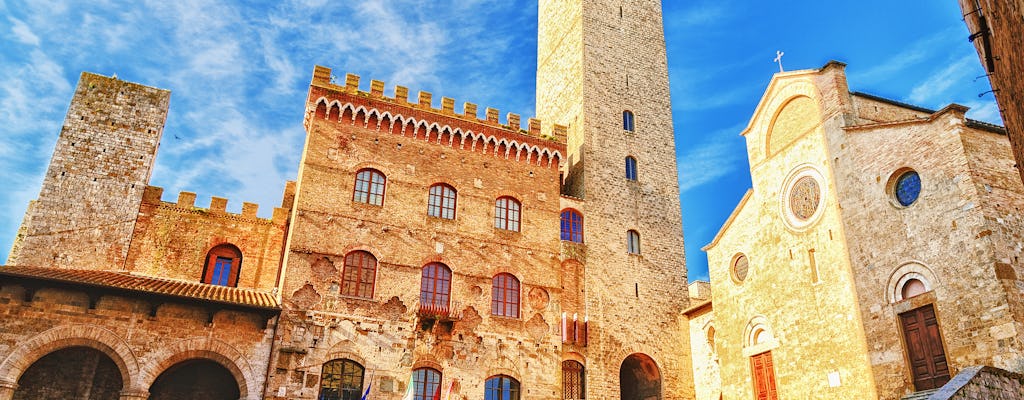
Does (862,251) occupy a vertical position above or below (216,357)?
above

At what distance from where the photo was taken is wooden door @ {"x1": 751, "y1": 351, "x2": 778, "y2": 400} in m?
20.2

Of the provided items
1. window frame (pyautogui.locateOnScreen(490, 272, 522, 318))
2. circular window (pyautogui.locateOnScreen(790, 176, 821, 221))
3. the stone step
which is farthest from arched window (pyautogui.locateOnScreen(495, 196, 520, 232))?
the stone step

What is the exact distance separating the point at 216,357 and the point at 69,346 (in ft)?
11.2

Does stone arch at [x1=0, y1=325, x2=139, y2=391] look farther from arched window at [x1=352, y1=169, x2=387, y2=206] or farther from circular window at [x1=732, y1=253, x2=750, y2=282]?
circular window at [x1=732, y1=253, x2=750, y2=282]

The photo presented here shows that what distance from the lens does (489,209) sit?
23.1 m

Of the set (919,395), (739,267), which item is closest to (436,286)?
(739,267)

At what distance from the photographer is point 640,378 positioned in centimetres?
2483

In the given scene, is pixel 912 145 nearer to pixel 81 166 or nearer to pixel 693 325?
pixel 693 325

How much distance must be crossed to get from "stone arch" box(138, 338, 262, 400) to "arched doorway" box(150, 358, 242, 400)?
1.74 m

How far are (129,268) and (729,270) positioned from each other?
19.3 metres

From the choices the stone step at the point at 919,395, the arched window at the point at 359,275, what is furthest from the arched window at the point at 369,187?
the stone step at the point at 919,395

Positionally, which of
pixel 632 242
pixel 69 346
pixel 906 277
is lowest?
pixel 69 346

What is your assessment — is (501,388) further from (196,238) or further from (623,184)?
(196,238)

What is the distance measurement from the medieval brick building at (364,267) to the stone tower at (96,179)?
0.06 m
